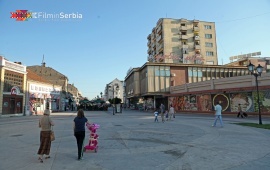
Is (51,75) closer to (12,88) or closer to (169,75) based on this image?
(12,88)

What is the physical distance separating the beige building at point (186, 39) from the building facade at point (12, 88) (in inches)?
1392

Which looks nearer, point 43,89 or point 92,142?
point 92,142

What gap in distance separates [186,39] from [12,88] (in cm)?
4677

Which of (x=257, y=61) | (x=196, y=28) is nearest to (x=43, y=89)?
(x=196, y=28)

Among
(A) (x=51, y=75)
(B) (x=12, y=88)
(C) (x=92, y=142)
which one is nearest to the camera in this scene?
(C) (x=92, y=142)

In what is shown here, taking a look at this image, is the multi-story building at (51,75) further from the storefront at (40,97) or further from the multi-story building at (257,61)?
the multi-story building at (257,61)

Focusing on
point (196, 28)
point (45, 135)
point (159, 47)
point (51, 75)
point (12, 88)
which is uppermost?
point (196, 28)

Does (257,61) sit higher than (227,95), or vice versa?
(257,61)

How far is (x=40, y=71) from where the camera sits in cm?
6397

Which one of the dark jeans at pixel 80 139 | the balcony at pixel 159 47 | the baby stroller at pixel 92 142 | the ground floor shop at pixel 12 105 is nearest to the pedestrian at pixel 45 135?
the dark jeans at pixel 80 139

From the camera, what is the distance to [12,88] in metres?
32.2

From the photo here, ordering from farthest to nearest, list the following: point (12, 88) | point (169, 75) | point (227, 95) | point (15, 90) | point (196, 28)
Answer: point (196, 28)
point (169, 75)
point (15, 90)
point (12, 88)
point (227, 95)

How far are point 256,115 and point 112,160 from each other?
83.8 ft

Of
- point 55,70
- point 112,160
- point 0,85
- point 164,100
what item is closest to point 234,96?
point 164,100
